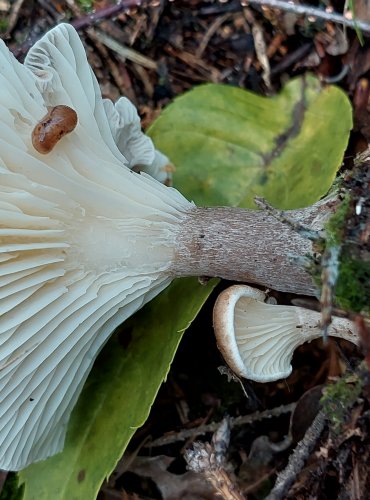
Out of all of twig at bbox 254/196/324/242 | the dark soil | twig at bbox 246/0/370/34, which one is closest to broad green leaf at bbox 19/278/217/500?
the dark soil

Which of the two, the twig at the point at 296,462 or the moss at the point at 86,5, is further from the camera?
the moss at the point at 86,5

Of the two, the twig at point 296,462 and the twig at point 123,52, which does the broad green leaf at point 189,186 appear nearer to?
the twig at point 123,52

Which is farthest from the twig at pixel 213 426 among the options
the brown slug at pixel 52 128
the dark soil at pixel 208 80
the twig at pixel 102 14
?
the twig at pixel 102 14

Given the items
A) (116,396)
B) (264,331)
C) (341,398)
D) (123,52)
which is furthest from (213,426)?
(123,52)

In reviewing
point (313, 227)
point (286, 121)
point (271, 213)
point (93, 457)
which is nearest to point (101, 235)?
point (271, 213)

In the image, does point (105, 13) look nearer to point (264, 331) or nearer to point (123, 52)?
point (123, 52)
